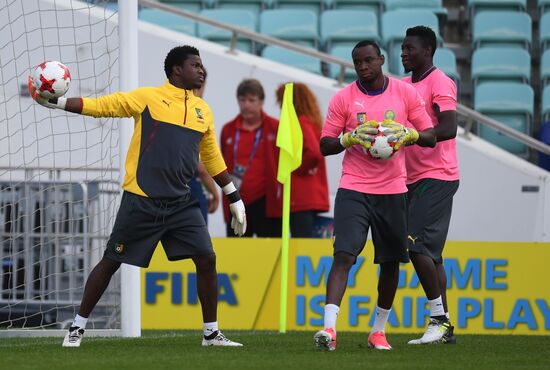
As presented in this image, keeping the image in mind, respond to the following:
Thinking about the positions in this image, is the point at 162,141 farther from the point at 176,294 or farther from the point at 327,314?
the point at 176,294

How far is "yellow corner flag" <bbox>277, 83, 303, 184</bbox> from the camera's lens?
31.6 feet

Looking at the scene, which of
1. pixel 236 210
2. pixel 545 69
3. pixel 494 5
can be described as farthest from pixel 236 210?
pixel 494 5

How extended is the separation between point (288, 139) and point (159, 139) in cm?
240

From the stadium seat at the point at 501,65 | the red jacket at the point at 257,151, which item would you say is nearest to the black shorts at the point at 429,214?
the red jacket at the point at 257,151

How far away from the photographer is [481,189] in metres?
13.2

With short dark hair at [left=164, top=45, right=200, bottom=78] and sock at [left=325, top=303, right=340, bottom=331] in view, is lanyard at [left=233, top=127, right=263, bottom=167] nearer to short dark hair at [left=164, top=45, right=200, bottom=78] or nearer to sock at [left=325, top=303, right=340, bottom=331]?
short dark hair at [left=164, top=45, right=200, bottom=78]

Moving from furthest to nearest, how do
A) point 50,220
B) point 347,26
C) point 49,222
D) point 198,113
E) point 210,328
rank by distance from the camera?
point 347,26 → point 50,220 → point 49,222 → point 210,328 → point 198,113

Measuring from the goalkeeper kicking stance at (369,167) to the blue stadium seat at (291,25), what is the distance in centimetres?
802

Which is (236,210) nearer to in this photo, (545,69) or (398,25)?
(398,25)

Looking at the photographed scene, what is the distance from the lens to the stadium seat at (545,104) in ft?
46.8

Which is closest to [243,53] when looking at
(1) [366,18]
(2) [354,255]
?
(1) [366,18]

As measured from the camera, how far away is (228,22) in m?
15.4

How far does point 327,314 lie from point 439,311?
1312 mm

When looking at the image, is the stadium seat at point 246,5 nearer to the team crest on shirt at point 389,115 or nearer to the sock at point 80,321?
the team crest on shirt at point 389,115
